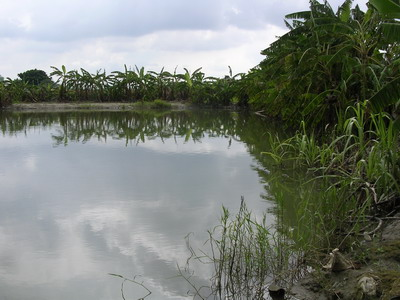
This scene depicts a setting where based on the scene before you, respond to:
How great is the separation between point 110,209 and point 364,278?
3555 mm

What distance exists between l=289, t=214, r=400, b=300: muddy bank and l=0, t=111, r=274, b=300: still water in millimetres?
865

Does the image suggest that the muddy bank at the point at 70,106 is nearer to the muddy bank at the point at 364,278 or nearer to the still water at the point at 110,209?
the still water at the point at 110,209

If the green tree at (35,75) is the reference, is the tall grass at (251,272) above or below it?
below

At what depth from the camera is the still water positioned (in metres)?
3.81

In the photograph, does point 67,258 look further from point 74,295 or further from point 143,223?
point 143,223

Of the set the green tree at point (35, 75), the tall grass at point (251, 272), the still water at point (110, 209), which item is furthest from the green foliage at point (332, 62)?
the green tree at point (35, 75)

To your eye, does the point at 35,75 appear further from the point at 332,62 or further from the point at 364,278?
the point at 364,278

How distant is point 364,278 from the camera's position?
3002 mm

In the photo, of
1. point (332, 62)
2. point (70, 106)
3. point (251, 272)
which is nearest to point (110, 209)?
point (251, 272)

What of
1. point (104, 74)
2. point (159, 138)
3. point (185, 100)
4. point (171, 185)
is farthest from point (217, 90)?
point (171, 185)

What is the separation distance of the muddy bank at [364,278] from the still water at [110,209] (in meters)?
0.87

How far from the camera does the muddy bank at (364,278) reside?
9.56ft

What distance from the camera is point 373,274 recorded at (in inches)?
121

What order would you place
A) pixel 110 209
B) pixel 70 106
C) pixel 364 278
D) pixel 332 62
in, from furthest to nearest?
1. pixel 70 106
2. pixel 332 62
3. pixel 110 209
4. pixel 364 278
